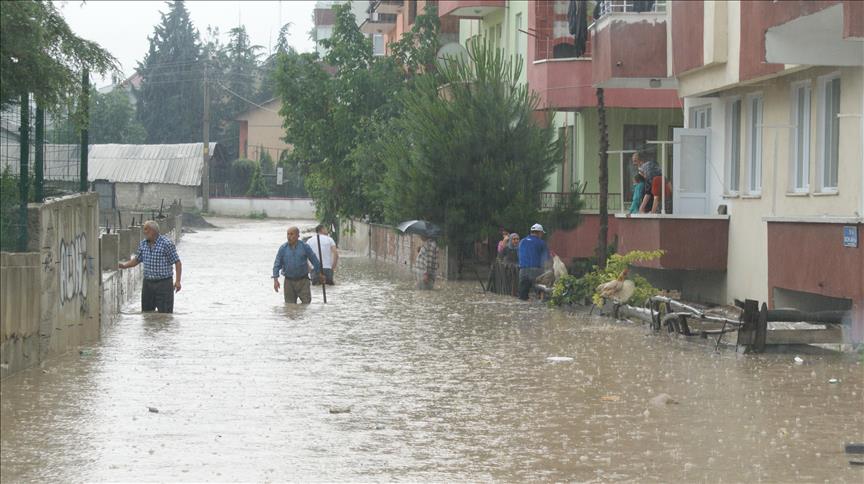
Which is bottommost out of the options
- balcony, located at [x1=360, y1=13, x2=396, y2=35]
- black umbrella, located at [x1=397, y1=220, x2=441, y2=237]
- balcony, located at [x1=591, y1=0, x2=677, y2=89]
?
black umbrella, located at [x1=397, y1=220, x2=441, y2=237]

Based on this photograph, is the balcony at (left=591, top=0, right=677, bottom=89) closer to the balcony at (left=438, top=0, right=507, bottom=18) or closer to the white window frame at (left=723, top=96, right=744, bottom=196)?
the white window frame at (left=723, top=96, right=744, bottom=196)

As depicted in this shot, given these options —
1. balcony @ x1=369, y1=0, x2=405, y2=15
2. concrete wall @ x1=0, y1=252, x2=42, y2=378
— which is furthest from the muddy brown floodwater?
balcony @ x1=369, y1=0, x2=405, y2=15

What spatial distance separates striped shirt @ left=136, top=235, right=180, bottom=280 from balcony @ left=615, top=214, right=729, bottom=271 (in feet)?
27.1

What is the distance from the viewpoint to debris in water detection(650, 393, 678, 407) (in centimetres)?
1326

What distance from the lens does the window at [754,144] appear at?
79.4 feet

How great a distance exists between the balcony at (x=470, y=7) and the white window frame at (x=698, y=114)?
1677 cm

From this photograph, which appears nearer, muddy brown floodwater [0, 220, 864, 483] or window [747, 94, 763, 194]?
muddy brown floodwater [0, 220, 864, 483]

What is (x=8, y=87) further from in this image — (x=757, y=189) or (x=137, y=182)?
(x=137, y=182)

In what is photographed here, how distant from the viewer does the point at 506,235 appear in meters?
33.9

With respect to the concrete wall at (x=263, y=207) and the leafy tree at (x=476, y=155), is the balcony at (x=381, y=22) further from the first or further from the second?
the leafy tree at (x=476, y=155)

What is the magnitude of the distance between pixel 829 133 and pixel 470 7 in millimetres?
24919

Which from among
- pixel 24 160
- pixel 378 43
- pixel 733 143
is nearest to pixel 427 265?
pixel 733 143

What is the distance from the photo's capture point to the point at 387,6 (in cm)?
6744

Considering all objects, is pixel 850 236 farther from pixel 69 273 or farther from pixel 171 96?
pixel 171 96
